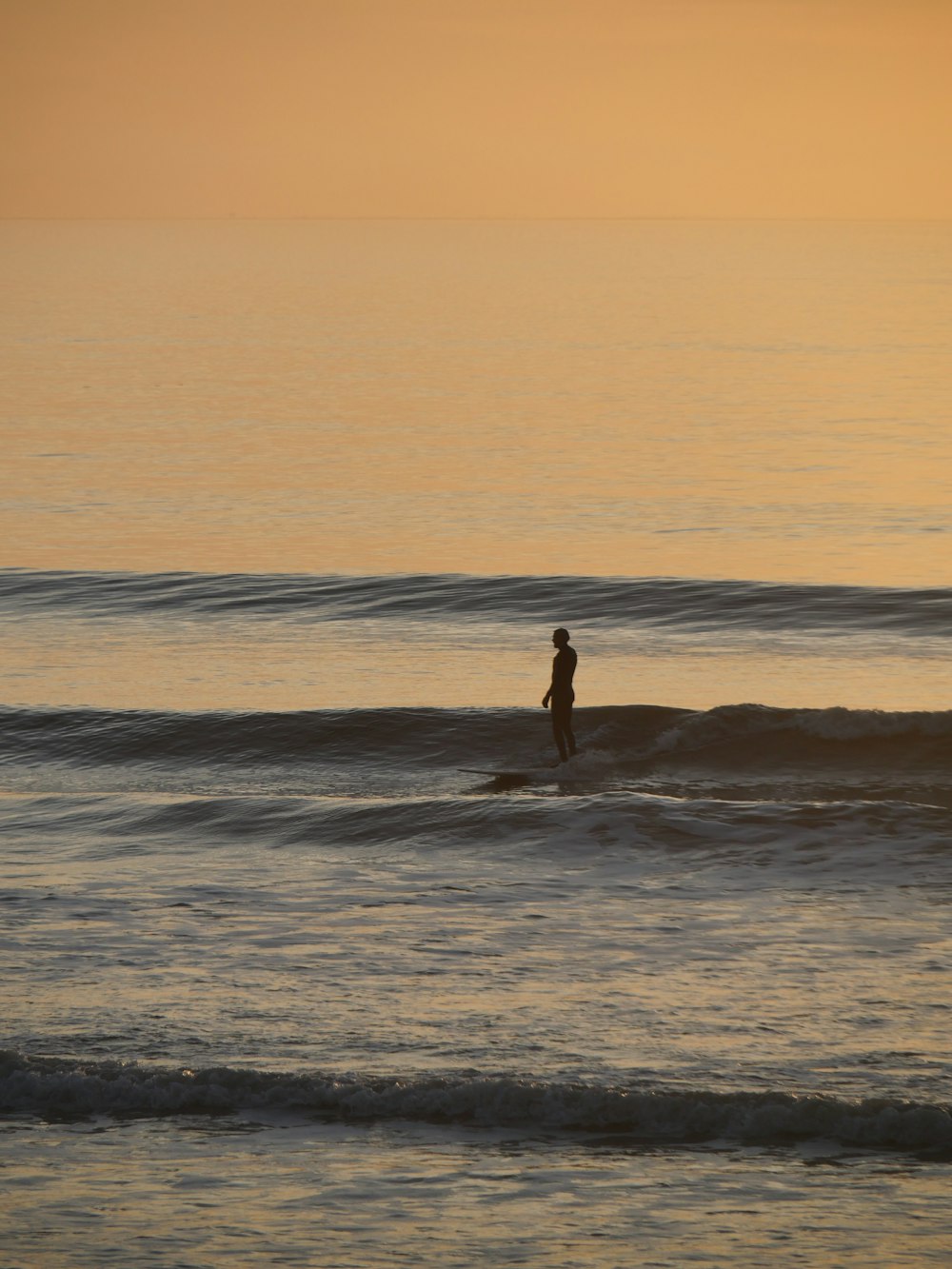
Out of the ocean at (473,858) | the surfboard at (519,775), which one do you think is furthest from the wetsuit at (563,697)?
the ocean at (473,858)

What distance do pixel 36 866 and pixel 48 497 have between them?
106 feet

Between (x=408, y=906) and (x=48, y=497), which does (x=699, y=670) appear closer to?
(x=408, y=906)

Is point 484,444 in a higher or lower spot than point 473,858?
higher

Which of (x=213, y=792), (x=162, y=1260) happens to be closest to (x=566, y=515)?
(x=213, y=792)

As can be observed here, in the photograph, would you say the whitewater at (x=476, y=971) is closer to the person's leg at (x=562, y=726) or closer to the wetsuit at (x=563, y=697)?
the person's leg at (x=562, y=726)

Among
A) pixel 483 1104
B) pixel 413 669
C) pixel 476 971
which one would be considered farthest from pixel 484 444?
pixel 483 1104

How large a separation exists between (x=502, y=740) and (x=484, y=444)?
1352 inches

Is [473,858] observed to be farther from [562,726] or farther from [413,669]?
[413,669]

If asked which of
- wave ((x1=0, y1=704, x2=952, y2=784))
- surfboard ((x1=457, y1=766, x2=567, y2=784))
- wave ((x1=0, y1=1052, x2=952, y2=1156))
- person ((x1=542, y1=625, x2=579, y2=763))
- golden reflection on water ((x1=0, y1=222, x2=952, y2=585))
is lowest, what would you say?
wave ((x1=0, y1=1052, x2=952, y2=1156))

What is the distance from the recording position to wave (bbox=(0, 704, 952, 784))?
898 inches

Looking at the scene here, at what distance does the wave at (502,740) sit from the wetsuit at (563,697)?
0.47 metres

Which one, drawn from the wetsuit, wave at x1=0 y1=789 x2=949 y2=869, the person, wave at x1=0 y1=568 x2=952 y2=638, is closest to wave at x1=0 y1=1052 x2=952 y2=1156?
wave at x1=0 y1=789 x2=949 y2=869

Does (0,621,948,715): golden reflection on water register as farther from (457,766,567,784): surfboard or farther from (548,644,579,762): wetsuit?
(548,644,579,762): wetsuit

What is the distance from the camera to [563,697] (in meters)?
21.7
